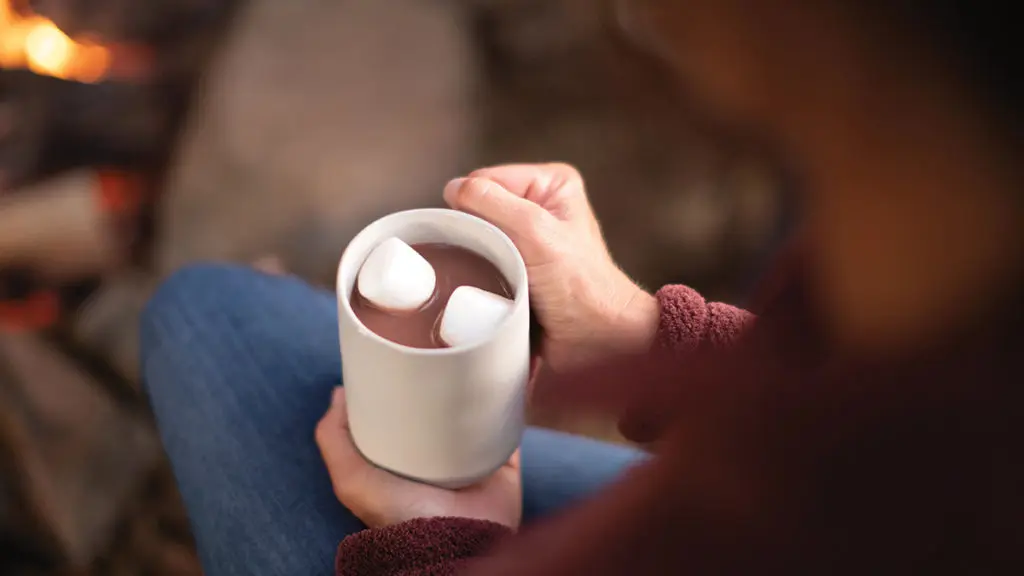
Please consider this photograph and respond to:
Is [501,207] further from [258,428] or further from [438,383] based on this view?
[258,428]

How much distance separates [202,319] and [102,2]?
2.90 feet

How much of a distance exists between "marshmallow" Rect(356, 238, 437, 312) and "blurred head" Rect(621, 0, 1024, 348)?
0.25 m

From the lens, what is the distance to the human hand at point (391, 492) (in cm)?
67

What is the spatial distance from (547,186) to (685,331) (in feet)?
0.56

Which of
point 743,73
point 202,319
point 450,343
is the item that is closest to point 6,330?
point 202,319

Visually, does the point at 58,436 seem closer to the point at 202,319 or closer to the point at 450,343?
the point at 202,319

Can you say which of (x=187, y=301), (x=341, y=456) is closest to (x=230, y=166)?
(x=187, y=301)

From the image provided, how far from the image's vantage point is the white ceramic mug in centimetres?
56

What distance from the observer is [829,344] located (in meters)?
0.41

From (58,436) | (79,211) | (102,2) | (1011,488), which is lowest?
(58,436)

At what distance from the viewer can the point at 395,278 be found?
59 centimetres

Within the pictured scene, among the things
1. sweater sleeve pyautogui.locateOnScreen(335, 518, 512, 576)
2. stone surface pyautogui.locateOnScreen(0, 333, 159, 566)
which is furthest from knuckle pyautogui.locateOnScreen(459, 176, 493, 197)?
stone surface pyautogui.locateOnScreen(0, 333, 159, 566)

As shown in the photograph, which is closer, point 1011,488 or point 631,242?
point 1011,488

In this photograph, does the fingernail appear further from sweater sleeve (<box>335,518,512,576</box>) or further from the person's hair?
the person's hair
